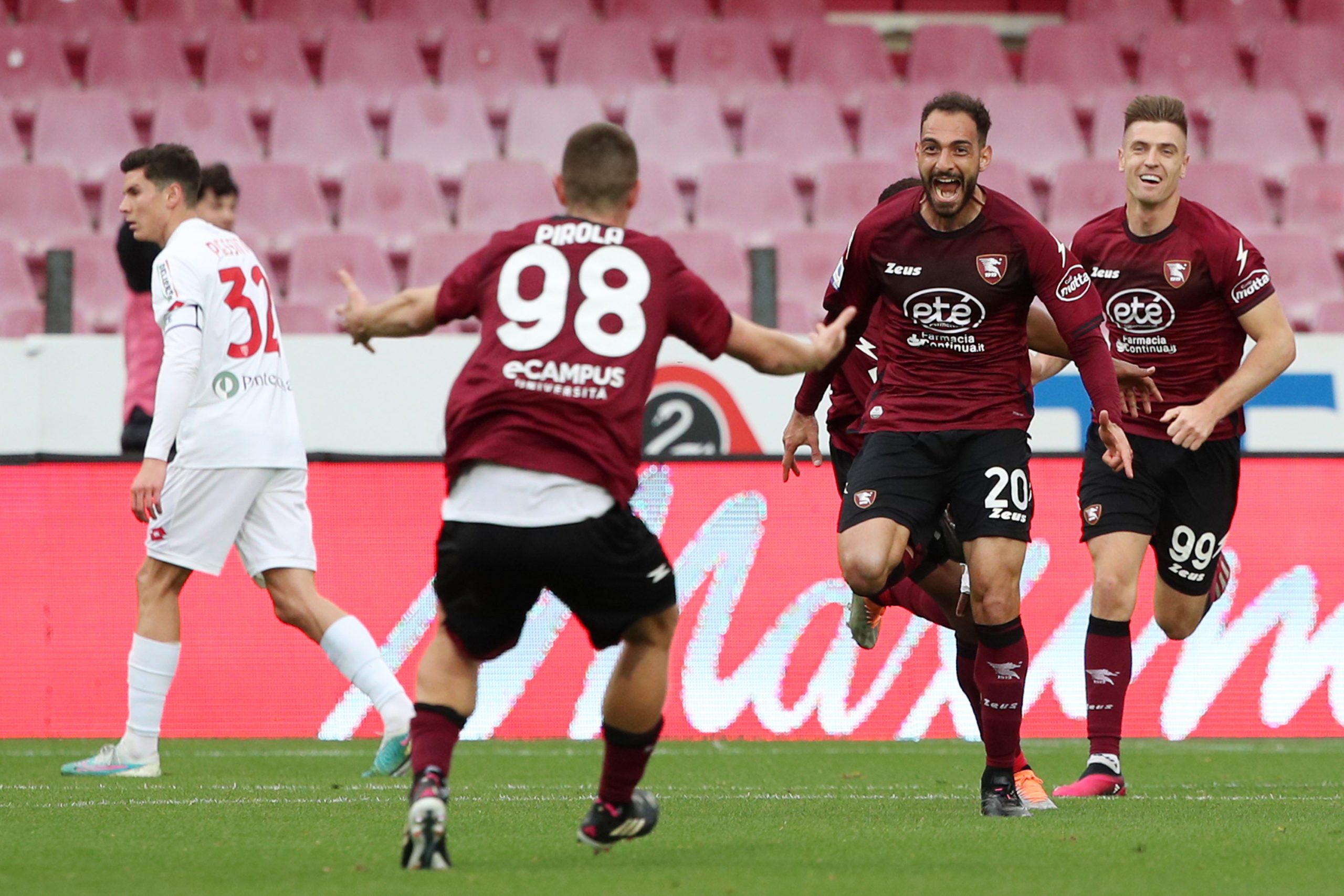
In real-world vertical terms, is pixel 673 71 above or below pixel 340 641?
above

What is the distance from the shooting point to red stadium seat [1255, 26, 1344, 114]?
545 inches

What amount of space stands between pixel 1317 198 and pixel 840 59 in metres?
3.46

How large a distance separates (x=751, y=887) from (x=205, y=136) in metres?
9.36

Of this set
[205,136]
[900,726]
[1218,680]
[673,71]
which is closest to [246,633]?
[900,726]

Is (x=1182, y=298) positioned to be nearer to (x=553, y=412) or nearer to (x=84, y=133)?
(x=553, y=412)

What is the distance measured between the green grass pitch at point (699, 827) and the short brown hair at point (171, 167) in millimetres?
2021

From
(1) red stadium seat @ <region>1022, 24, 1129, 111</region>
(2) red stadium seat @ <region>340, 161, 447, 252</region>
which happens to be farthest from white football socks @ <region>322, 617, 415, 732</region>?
(1) red stadium seat @ <region>1022, 24, 1129, 111</region>

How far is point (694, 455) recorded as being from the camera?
834 centimetres

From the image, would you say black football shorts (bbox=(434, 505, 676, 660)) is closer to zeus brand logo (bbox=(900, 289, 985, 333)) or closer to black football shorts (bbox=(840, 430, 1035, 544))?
black football shorts (bbox=(840, 430, 1035, 544))

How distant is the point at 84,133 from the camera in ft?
→ 40.3

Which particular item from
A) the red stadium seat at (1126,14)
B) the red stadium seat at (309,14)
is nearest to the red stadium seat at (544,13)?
the red stadium seat at (309,14)

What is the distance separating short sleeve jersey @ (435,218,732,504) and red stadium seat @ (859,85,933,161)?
28.4 ft

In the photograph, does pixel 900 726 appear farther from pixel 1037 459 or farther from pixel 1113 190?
pixel 1113 190

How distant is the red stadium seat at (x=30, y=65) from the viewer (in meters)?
12.9
